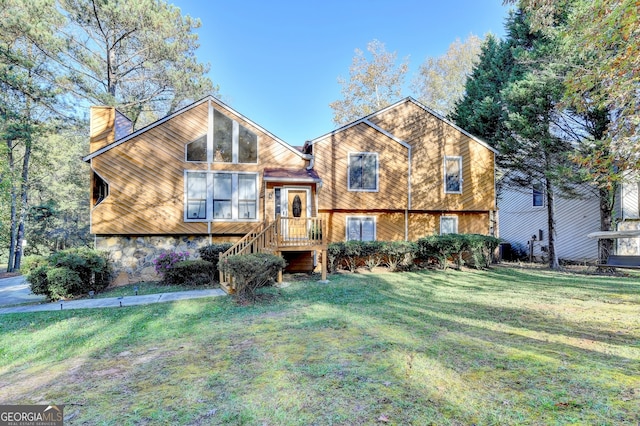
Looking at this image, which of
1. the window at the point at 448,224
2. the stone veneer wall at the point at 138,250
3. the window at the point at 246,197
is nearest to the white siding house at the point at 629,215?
the window at the point at 448,224

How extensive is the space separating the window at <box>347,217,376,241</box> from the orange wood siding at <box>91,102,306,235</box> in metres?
3.93

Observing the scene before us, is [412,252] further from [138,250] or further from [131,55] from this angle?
[131,55]

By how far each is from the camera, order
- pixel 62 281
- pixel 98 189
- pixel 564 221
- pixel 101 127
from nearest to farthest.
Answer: pixel 62 281, pixel 98 189, pixel 101 127, pixel 564 221

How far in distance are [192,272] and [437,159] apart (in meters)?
11.2

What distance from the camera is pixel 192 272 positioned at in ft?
33.7

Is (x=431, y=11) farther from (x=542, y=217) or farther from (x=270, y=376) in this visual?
(x=270, y=376)

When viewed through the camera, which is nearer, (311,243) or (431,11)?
(311,243)

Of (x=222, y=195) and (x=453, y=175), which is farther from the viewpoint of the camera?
(x=453, y=175)

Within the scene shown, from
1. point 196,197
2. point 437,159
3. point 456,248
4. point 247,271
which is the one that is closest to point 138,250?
point 196,197

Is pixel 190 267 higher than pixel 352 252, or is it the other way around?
pixel 352 252

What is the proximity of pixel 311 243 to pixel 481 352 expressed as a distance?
273 inches

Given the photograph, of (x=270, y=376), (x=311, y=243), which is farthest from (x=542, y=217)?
(x=270, y=376)

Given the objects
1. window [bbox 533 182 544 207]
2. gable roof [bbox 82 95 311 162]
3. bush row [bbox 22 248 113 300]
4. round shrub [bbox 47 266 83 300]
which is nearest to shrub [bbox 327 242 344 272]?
gable roof [bbox 82 95 311 162]

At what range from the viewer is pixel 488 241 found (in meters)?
13.3
